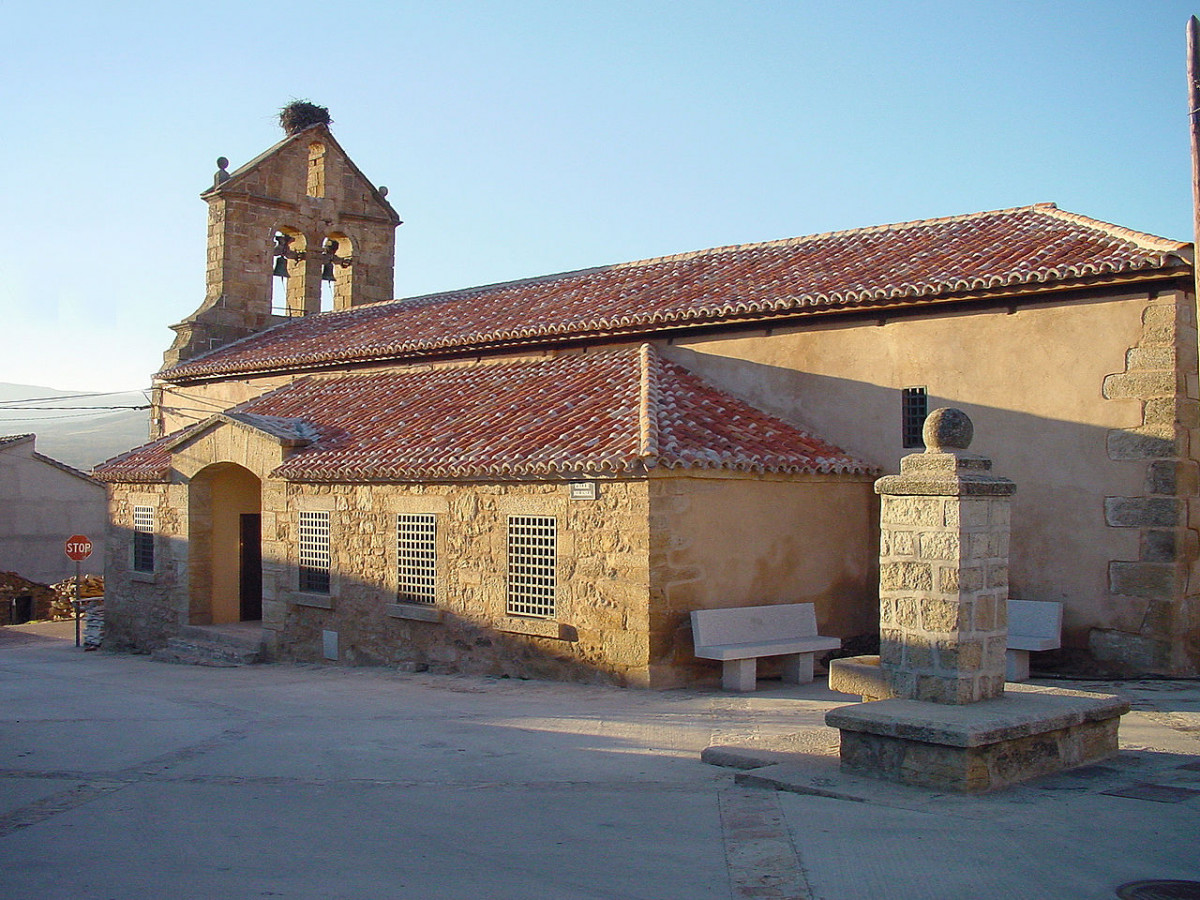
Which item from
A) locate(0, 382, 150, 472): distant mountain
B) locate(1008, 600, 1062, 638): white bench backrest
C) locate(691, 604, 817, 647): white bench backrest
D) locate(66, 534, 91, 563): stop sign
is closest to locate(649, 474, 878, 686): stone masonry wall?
locate(691, 604, 817, 647): white bench backrest

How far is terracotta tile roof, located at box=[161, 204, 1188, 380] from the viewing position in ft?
42.9

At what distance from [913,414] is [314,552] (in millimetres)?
8299

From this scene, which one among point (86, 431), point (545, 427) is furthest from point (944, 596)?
point (86, 431)

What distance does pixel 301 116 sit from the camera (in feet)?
84.8

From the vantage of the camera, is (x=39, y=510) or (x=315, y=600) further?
(x=39, y=510)

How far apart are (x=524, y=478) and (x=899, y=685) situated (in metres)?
6.05

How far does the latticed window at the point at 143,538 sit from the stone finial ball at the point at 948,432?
15.2m

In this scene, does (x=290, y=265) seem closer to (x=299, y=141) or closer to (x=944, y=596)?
(x=299, y=141)

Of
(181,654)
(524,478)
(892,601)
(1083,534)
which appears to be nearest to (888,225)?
(1083,534)

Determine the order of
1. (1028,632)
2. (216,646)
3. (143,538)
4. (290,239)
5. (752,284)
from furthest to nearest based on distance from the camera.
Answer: (290,239)
(143,538)
(216,646)
(752,284)
(1028,632)

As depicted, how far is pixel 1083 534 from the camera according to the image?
12609 mm

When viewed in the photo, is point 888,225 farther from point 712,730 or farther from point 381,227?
point 381,227

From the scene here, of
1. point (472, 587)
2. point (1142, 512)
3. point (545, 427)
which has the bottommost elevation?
point (472, 587)

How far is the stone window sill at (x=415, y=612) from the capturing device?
14.1m
